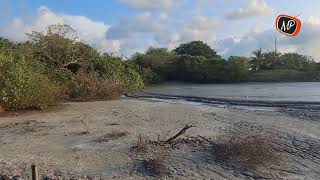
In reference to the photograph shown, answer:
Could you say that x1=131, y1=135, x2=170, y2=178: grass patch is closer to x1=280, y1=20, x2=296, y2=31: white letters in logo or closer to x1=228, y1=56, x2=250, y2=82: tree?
x1=280, y1=20, x2=296, y2=31: white letters in logo

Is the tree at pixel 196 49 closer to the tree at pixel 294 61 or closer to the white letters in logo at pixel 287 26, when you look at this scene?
the tree at pixel 294 61

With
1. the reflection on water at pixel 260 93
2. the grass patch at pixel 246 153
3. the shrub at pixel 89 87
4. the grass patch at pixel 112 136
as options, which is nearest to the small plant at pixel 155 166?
the grass patch at pixel 246 153

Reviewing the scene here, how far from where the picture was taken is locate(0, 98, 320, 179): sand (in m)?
7.93

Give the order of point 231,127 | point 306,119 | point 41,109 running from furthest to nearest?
point 41,109
point 306,119
point 231,127

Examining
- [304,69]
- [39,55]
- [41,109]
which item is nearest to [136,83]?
[39,55]

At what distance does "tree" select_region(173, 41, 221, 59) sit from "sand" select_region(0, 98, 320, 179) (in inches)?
1736

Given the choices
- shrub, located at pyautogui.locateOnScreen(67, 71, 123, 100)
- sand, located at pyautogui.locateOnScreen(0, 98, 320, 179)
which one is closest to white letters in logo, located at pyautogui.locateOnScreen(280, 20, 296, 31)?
sand, located at pyautogui.locateOnScreen(0, 98, 320, 179)

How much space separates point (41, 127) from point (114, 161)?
5052mm

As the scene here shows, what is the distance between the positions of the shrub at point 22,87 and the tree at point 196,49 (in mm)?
44126

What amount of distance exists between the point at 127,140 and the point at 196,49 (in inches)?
2055

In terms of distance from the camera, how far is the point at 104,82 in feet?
78.5

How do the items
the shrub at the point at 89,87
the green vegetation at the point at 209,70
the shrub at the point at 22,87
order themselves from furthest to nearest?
the green vegetation at the point at 209,70 → the shrub at the point at 89,87 → the shrub at the point at 22,87

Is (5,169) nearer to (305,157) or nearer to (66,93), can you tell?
(305,157)

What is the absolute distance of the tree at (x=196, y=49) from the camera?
61.0 metres
